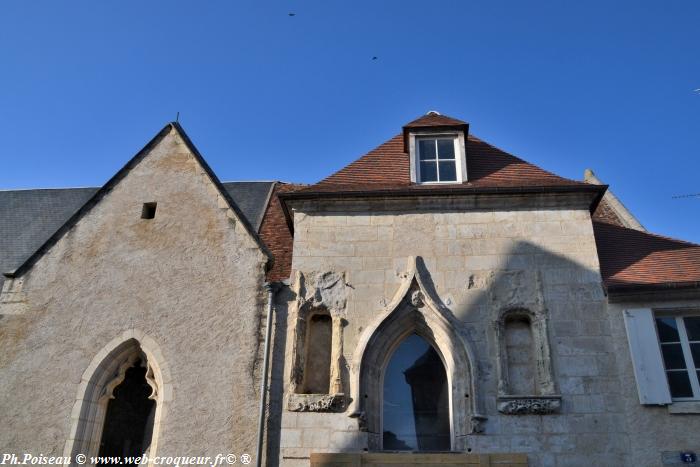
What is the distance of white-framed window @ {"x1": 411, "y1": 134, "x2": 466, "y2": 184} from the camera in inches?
391

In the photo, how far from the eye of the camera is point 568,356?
319 inches

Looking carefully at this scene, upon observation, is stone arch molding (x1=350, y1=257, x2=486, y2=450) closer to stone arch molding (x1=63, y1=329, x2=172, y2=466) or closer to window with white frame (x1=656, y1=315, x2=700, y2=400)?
window with white frame (x1=656, y1=315, x2=700, y2=400)

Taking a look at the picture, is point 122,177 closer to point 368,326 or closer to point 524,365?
point 368,326

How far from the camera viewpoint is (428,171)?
10.1 metres

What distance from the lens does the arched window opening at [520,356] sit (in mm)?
8094

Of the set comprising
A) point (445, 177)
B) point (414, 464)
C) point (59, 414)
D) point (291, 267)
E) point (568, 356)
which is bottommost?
point (414, 464)

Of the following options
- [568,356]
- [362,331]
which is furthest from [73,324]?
[568,356]

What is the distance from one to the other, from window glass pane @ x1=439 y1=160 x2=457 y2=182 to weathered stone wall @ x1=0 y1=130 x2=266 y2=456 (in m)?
3.07

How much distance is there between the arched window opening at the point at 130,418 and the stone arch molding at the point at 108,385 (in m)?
0.29

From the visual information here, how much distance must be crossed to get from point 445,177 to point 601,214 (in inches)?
146

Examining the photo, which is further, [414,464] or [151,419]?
[151,419]

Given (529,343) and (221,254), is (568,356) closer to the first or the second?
(529,343)

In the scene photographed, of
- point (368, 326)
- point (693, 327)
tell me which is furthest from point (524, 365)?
point (693, 327)

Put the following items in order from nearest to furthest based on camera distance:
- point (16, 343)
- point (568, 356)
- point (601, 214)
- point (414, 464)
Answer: point (414, 464) < point (568, 356) < point (16, 343) < point (601, 214)
